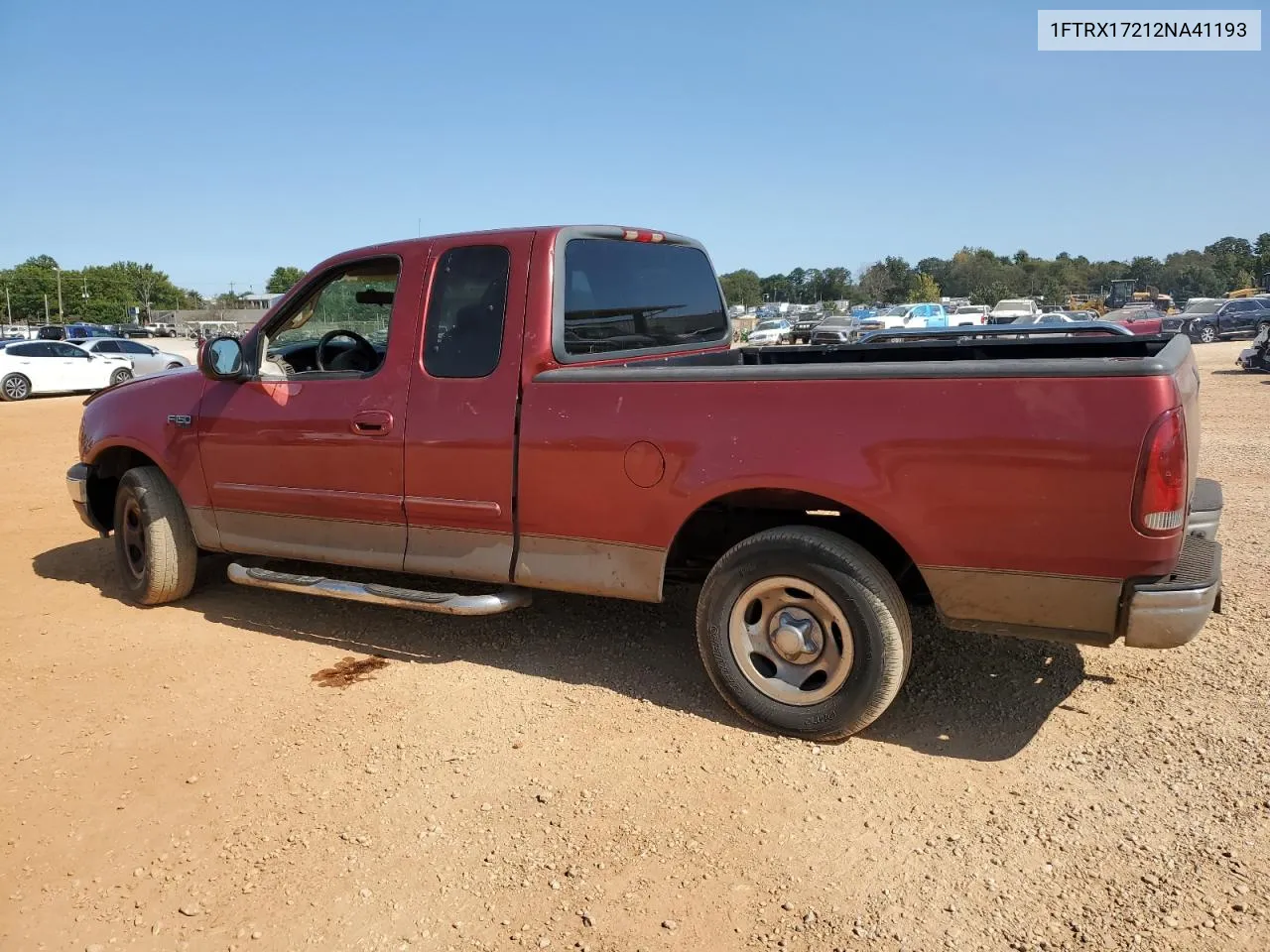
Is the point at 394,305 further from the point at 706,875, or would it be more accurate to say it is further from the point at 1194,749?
the point at 1194,749

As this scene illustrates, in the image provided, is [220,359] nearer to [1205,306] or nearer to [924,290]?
[1205,306]

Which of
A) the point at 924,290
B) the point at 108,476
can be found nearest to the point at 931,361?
the point at 108,476

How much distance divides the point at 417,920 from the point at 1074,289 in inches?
4010

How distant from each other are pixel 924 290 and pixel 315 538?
9062 cm

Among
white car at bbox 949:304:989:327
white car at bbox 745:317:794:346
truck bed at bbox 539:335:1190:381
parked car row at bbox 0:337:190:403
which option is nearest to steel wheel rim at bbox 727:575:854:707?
truck bed at bbox 539:335:1190:381

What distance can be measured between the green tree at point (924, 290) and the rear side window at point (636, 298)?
85560 mm

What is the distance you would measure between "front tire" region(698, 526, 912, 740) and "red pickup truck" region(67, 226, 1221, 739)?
0.04 ft

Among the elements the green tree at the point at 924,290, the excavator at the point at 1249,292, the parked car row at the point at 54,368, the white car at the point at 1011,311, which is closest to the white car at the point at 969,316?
the white car at the point at 1011,311

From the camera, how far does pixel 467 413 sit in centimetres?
404

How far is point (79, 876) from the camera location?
281cm

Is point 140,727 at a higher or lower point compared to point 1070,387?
lower

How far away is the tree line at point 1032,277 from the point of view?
3477 inches

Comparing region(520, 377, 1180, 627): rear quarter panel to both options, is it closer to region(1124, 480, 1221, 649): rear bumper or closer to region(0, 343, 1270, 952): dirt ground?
region(1124, 480, 1221, 649): rear bumper

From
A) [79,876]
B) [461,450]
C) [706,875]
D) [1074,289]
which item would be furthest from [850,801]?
[1074,289]
